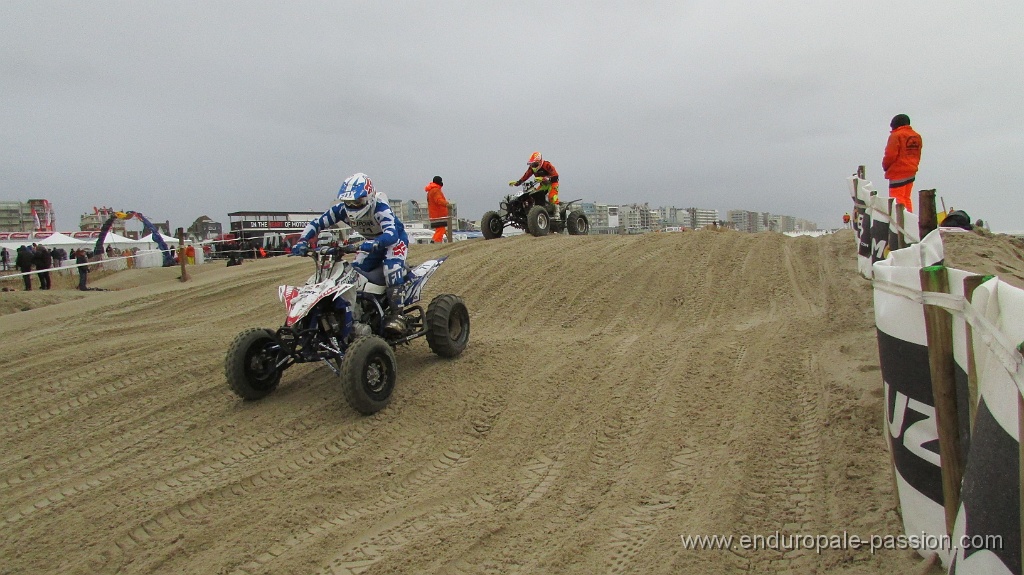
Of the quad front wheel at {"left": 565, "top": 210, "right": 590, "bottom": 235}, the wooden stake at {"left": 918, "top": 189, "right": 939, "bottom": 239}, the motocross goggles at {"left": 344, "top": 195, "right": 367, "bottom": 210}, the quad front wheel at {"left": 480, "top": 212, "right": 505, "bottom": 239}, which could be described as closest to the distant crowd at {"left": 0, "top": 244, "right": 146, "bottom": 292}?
the quad front wheel at {"left": 480, "top": 212, "right": 505, "bottom": 239}

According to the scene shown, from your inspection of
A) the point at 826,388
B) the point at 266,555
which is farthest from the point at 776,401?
the point at 266,555

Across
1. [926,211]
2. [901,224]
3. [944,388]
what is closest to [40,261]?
[901,224]

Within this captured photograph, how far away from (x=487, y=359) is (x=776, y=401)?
279 cm

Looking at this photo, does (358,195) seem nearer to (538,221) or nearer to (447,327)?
(447,327)

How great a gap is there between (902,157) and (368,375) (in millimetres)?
7970

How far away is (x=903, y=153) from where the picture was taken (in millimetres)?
8234

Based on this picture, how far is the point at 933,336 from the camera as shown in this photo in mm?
2064

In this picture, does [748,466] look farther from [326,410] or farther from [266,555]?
[326,410]

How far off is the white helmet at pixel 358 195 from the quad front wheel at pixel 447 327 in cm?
119

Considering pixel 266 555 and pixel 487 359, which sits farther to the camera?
pixel 487 359

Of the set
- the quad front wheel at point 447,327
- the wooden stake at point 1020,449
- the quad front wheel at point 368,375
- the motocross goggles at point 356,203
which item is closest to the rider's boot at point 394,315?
the quad front wheel at point 447,327

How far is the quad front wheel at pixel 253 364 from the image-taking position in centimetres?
484

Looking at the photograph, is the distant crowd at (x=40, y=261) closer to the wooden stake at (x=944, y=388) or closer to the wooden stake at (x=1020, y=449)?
the wooden stake at (x=944, y=388)

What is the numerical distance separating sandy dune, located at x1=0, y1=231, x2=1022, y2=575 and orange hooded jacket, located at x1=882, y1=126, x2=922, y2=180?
199 cm
